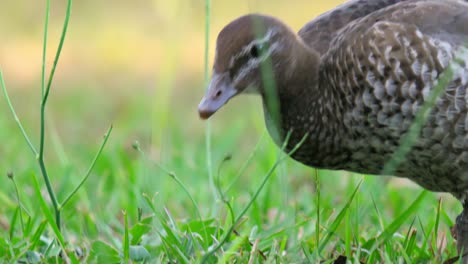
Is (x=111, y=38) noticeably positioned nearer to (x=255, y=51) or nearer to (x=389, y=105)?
(x=255, y=51)

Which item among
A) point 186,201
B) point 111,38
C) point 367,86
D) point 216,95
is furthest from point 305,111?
point 111,38

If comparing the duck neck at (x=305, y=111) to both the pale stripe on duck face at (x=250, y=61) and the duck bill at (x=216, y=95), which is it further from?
the duck bill at (x=216, y=95)

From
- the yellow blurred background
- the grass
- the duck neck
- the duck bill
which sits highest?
the duck bill

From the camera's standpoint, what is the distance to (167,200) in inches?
189

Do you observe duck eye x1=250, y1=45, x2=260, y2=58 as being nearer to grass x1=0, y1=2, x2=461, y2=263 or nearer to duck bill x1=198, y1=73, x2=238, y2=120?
duck bill x1=198, y1=73, x2=238, y2=120

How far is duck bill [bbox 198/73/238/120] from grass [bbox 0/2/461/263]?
18 centimetres

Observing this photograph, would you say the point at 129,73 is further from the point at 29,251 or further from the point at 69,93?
the point at 29,251

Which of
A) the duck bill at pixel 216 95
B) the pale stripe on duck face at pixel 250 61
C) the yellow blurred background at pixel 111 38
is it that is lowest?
the yellow blurred background at pixel 111 38

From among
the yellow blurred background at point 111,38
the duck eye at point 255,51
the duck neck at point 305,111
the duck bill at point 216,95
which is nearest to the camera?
the duck bill at point 216,95

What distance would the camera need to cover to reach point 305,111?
376 centimetres

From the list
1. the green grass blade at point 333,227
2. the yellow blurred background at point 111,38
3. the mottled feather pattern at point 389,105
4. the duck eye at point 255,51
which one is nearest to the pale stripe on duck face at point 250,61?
the duck eye at point 255,51

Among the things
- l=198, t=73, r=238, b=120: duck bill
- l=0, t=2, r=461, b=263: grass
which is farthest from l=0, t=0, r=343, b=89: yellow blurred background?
l=198, t=73, r=238, b=120: duck bill

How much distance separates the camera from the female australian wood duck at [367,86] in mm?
3457

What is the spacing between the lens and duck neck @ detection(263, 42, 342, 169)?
3.73 m
